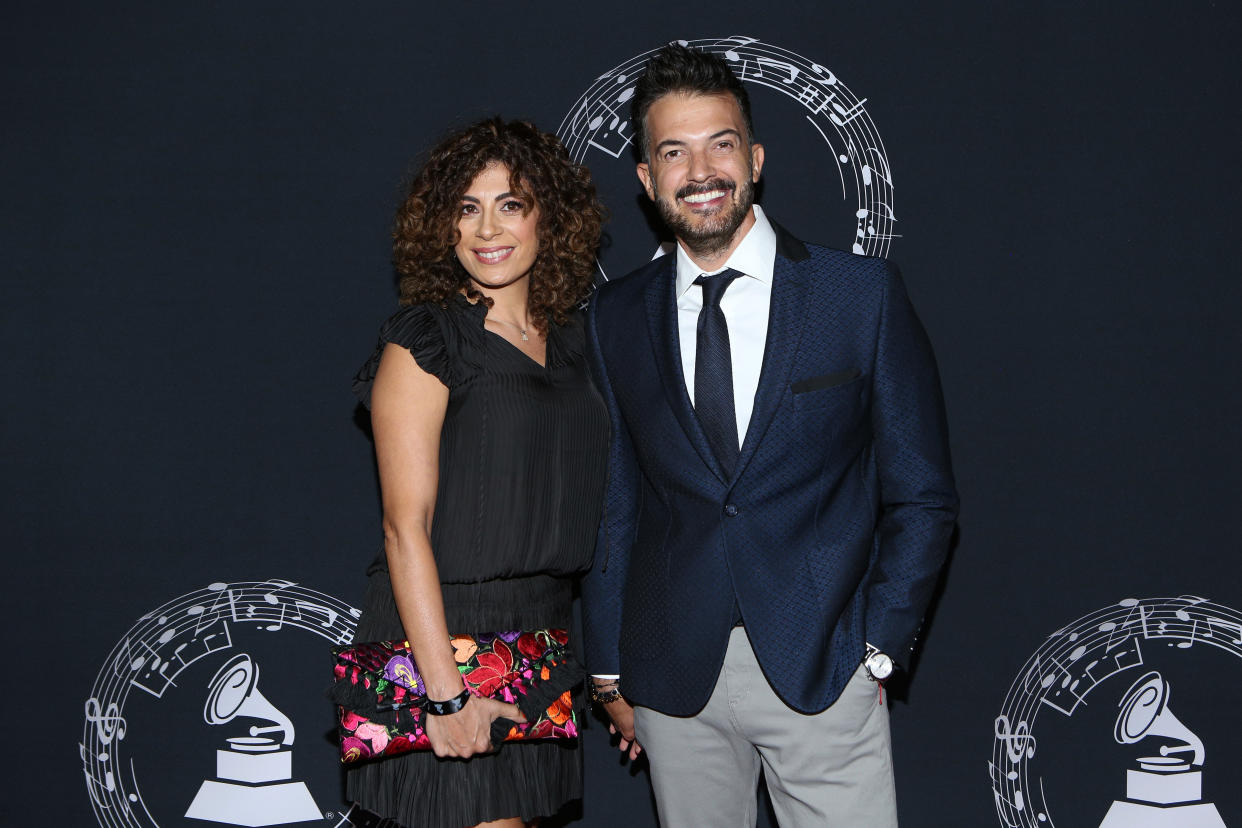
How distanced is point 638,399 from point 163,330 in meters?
1.55

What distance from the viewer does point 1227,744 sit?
2.59m

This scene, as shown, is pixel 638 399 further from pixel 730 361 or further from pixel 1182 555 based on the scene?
pixel 1182 555

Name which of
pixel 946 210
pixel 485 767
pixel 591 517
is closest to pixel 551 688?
pixel 485 767

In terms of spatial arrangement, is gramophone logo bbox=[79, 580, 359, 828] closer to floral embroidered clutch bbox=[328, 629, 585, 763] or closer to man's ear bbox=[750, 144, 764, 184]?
floral embroidered clutch bbox=[328, 629, 585, 763]

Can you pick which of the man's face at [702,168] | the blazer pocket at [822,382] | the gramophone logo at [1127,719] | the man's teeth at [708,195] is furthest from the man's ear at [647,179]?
the gramophone logo at [1127,719]

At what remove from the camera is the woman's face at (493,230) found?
78.6 inches

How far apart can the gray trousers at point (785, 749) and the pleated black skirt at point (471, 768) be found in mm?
256

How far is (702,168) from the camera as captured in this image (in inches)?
73.5

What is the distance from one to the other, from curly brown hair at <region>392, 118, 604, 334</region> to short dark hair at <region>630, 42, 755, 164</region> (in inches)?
9.1

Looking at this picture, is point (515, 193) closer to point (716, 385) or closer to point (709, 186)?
point (709, 186)

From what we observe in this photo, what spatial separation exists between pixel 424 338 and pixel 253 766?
5.22ft

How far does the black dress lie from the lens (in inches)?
75.0

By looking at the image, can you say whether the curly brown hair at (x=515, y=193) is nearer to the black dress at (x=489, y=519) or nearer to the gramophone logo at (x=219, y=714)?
the black dress at (x=489, y=519)

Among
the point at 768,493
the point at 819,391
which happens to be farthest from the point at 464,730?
the point at 819,391
